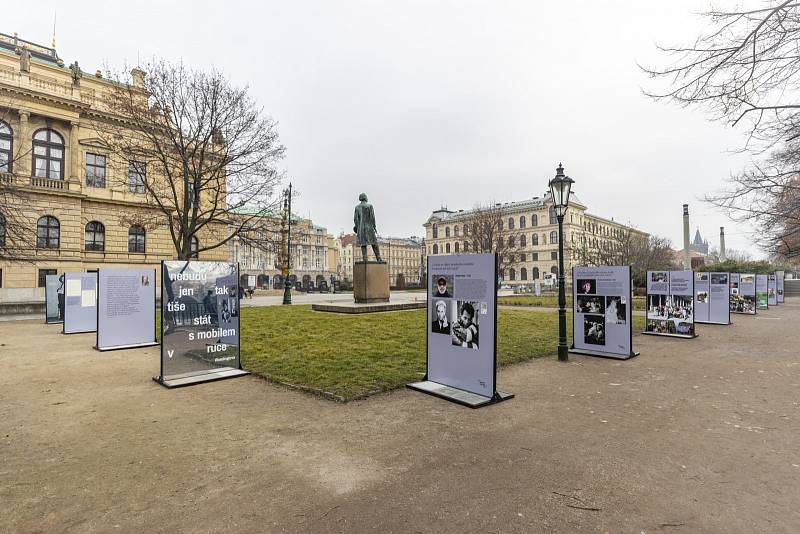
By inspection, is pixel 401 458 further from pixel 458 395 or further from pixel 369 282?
pixel 369 282

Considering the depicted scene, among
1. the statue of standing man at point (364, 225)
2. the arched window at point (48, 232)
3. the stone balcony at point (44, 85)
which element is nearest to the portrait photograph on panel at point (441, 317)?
the statue of standing man at point (364, 225)

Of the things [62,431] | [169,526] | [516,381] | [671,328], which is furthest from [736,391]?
[62,431]

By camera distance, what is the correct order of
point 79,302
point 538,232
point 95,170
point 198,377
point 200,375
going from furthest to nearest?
point 538,232, point 95,170, point 79,302, point 200,375, point 198,377

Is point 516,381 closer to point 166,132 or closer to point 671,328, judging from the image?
point 671,328

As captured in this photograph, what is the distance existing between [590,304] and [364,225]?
10859 millimetres

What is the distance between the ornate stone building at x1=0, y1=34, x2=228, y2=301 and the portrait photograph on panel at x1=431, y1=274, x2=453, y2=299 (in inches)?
1225

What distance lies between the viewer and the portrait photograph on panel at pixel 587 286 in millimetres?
9547

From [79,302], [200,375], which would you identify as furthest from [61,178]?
[200,375]

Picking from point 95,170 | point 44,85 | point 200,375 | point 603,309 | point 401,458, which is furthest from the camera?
point 95,170

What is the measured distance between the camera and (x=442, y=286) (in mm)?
6320

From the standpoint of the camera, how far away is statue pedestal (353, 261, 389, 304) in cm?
1800

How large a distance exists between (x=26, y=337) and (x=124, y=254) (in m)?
26.9

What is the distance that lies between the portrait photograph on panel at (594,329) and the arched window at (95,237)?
1578 inches

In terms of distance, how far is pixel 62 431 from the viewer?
15.5 ft
